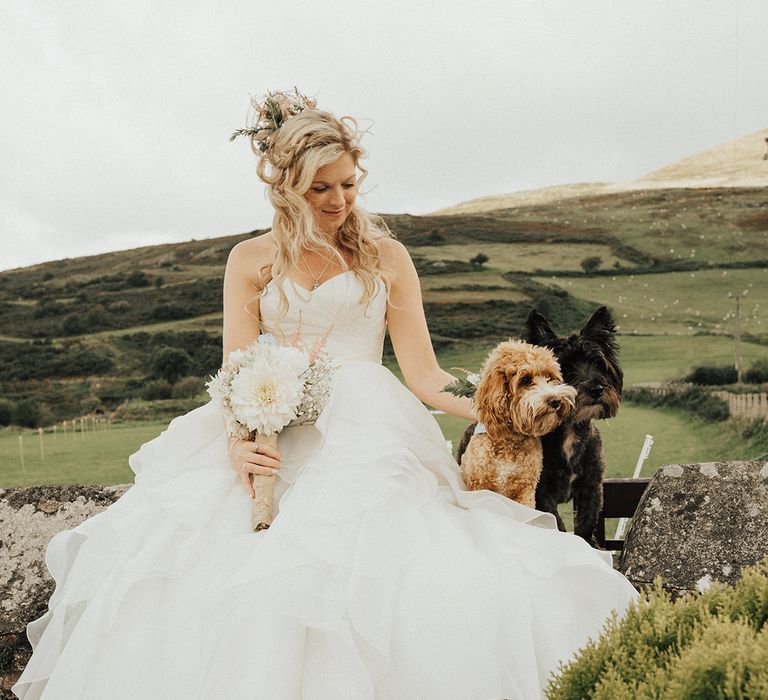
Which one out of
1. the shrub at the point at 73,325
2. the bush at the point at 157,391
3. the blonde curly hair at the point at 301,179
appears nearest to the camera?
the blonde curly hair at the point at 301,179

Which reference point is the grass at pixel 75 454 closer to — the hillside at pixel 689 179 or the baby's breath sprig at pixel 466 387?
the hillside at pixel 689 179

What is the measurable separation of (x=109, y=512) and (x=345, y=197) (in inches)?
91.5

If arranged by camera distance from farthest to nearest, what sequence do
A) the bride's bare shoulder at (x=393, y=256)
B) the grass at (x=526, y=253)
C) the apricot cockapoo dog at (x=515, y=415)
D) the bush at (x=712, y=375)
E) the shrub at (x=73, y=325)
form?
1. the grass at (x=526, y=253)
2. the shrub at (x=73, y=325)
3. the bush at (x=712, y=375)
4. the bride's bare shoulder at (x=393, y=256)
5. the apricot cockapoo dog at (x=515, y=415)

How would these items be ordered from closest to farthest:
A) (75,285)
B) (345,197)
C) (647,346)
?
(345,197)
(647,346)
(75,285)

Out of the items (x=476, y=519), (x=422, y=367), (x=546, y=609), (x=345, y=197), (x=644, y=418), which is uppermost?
(x=345, y=197)

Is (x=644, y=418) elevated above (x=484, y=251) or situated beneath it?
situated beneath

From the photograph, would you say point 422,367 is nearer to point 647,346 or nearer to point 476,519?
point 476,519

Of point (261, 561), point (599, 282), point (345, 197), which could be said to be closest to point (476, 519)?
point (261, 561)

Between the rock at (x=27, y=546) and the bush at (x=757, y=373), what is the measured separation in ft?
51.5

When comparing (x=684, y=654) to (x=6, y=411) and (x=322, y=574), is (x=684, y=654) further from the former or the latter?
(x=6, y=411)

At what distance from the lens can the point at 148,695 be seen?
3.00 metres

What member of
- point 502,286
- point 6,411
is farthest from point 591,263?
point 6,411

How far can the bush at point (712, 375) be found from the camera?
16725 millimetres

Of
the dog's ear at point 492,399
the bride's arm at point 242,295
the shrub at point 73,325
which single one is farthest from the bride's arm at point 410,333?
the shrub at point 73,325
